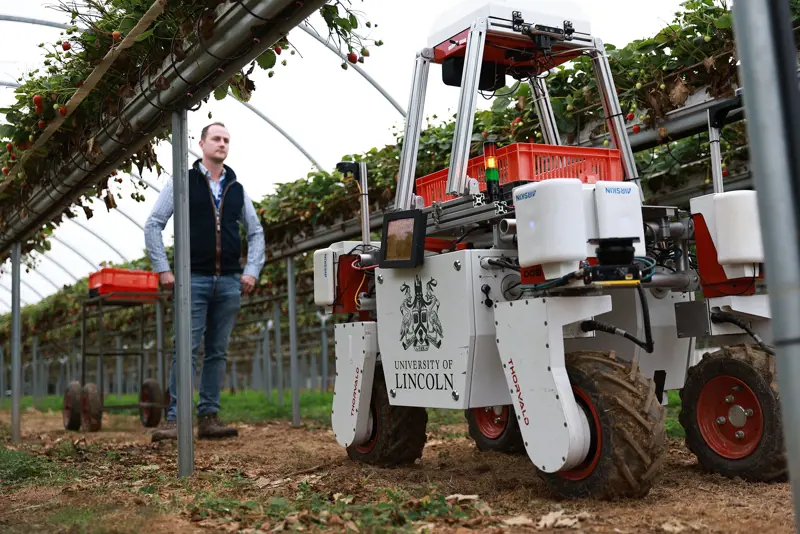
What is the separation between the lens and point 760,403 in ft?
10.6

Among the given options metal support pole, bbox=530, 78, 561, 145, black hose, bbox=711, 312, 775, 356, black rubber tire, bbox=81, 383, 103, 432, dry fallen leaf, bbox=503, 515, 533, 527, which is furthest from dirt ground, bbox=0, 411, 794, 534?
black rubber tire, bbox=81, 383, 103, 432

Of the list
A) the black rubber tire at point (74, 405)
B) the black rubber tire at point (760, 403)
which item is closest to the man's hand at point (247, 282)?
the black rubber tire at point (74, 405)

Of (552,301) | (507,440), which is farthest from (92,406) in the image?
(552,301)

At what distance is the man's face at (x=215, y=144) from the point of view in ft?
19.5

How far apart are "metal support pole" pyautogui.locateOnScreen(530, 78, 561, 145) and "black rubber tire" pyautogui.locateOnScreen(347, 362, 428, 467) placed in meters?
1.51

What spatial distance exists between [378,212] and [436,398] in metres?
3.72

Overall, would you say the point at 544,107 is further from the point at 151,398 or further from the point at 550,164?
the point at 151,398

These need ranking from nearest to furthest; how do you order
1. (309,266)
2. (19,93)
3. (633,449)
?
(633,449)
(19,93)
(309,266)

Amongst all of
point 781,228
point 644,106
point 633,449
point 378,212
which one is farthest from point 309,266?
point 781,228

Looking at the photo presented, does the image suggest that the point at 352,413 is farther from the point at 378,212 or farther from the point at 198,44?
the point at 378,212

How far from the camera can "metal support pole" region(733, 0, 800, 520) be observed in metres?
1.70

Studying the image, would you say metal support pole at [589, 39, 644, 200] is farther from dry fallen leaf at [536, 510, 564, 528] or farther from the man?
the man

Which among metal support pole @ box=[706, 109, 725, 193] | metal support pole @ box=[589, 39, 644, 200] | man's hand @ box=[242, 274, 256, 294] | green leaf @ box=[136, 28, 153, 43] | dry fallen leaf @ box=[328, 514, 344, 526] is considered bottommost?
dry fallen leaf @ box=[328, 514, 344, 526]

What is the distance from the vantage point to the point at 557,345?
298 centimetres
